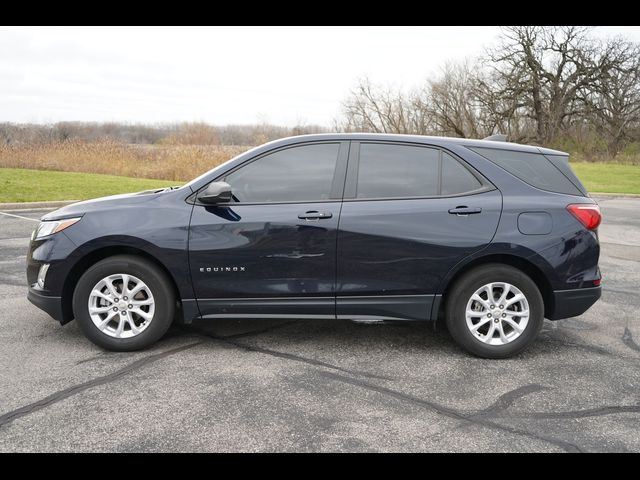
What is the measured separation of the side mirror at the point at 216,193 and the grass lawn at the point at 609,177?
19.7 m

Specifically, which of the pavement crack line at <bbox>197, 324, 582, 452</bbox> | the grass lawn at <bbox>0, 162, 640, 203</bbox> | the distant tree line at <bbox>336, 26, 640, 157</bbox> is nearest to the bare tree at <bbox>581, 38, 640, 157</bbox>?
the distant tree line at <bbox>336, 26, 640, 157</bbox>

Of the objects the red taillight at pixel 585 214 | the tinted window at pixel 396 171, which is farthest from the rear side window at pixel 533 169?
the tinted window at pixel 396 171

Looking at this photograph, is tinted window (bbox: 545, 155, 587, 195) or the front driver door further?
tinted window (bbox: 545, 155, 587, 195)

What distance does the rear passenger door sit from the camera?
4.26 meters

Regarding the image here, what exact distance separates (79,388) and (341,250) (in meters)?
2.05

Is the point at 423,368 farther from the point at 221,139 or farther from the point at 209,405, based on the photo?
Answer: the point at 221,139

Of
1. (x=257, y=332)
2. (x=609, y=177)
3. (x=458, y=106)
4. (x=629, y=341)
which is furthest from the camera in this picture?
(x=458, y=106)

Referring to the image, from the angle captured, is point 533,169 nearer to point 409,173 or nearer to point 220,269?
point 409,173

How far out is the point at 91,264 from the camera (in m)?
4.49

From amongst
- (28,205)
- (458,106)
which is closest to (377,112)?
(458,106)

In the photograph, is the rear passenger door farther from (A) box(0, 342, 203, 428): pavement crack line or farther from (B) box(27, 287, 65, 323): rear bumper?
(B) box(27, 287, 65, 323): rear bumper

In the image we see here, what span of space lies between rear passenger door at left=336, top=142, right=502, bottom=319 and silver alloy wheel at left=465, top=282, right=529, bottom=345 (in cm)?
33

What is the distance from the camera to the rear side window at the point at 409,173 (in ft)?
14.4

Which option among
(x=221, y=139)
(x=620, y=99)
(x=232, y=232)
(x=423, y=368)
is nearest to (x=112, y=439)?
(x=232, y=232)
